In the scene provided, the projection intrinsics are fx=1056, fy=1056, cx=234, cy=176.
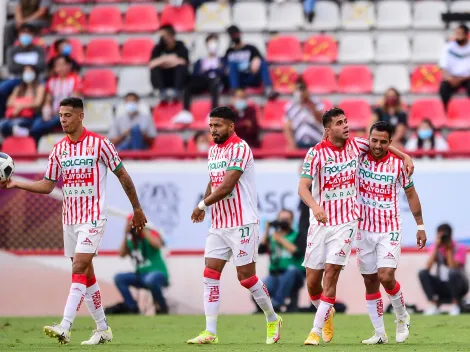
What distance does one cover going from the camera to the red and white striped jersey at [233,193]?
410 inches

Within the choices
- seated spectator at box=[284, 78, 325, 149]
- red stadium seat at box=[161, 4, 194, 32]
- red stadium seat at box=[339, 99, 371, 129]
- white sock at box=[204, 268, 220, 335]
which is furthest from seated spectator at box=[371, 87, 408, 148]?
white sock at box=[204, 268, 220, 335]

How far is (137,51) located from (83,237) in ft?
37.4

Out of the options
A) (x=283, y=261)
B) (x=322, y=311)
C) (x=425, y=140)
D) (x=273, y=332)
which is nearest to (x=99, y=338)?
(x=273, y=332)

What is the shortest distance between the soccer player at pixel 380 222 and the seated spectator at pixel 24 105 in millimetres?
9656

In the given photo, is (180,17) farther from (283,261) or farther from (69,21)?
(283,261)

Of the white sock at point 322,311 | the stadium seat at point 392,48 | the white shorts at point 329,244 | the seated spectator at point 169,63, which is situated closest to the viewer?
the white sock at point 322,311

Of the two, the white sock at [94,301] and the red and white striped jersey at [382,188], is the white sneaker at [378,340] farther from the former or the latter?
the white sock at [94,301]

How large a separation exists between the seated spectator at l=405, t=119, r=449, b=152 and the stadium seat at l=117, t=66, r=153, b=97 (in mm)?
5504

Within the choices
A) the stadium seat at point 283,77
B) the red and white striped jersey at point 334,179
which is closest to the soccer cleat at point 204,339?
the red and white striped jersey at point 334,179

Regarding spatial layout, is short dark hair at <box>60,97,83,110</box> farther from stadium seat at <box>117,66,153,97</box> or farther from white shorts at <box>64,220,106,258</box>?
stadium seat at <box>117,66,153,97</box>

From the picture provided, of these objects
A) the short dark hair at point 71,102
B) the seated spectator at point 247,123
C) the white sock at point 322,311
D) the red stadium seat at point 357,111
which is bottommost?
the white sock at point 322,311

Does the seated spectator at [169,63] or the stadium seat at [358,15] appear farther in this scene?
the stadium seat at [358,15]

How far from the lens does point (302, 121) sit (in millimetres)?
17812

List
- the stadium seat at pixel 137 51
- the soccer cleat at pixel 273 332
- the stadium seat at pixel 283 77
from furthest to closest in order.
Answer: the stadium seat at pixel 137 51
the stadium seat at pixel 283 77
the soccer cleat at pixel 273 332
